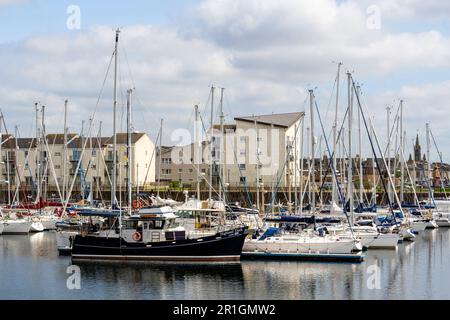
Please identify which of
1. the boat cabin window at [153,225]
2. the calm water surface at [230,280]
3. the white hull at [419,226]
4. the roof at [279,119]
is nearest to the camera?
the calm water surface at [230,280]

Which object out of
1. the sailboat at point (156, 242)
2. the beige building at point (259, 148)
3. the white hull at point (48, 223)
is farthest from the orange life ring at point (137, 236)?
the beige building at point (259, 148)

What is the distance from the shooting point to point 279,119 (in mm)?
108250

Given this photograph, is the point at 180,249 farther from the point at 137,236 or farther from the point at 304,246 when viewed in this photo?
the point at 304,246

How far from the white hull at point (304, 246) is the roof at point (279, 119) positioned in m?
56.3

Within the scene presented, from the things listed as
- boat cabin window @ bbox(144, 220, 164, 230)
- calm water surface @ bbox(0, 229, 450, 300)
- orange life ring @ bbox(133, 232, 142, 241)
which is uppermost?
boat cabin window @ bbox(144, 220, 164, 230)

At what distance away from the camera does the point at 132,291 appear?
37.3 m

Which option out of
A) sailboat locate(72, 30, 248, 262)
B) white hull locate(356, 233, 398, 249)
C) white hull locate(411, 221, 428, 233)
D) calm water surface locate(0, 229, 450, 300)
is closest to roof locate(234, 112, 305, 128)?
white hull locate(411, 221, 428, 233)

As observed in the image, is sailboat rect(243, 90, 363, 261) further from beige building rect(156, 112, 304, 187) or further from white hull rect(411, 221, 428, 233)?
beige building rect(156, 112, 304, 187)

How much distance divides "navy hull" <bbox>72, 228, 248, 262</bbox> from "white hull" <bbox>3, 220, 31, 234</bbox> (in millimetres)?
26101

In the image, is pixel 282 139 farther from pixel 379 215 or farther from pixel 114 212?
pixel 114 212

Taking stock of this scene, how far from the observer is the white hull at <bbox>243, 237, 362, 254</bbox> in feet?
157

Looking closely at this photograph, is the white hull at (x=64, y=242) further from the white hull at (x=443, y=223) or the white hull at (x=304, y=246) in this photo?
the white hull at (x=443, y=223)

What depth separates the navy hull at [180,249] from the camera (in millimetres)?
45625
